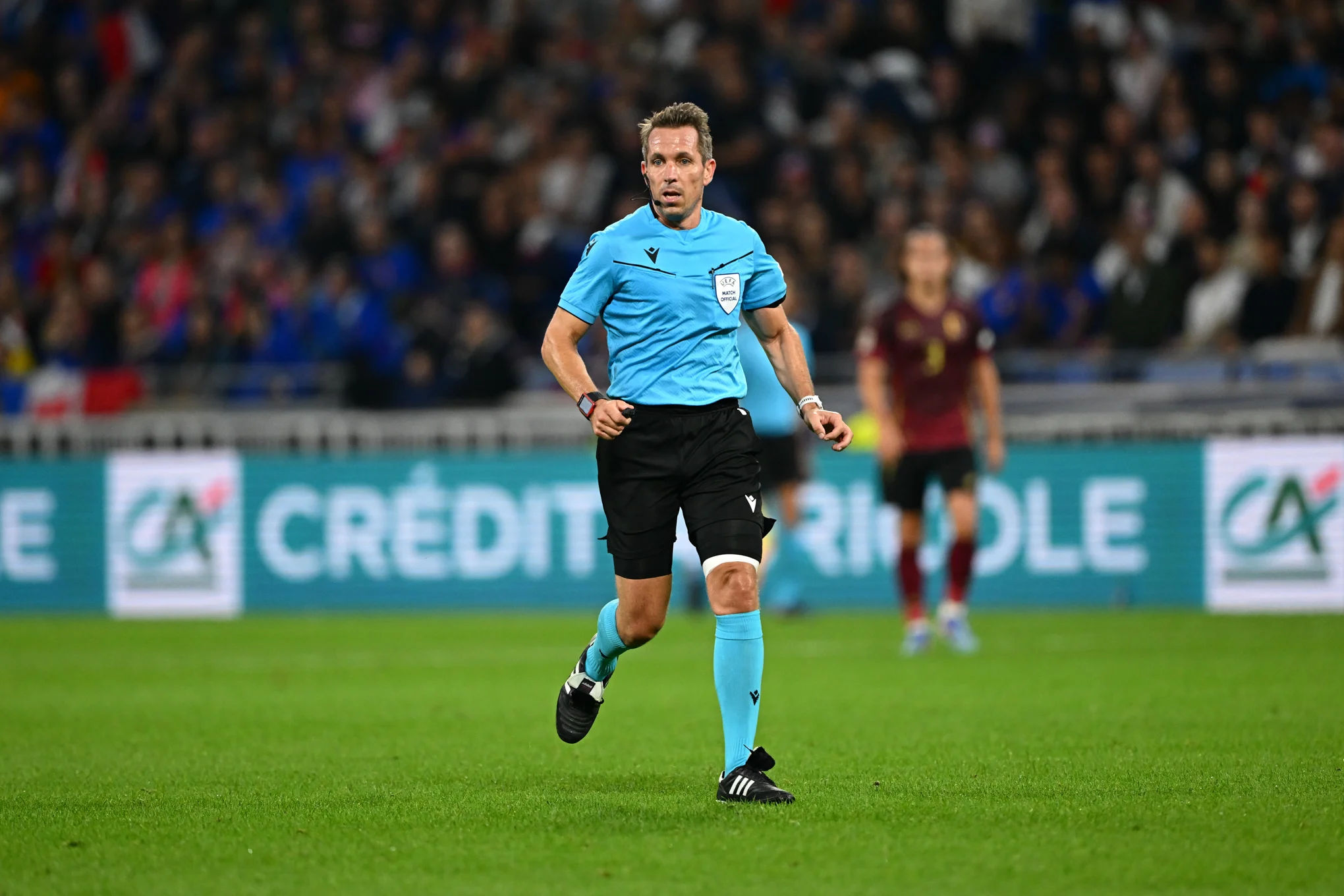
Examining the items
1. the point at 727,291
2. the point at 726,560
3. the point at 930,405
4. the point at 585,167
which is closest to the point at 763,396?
the point at 930,405

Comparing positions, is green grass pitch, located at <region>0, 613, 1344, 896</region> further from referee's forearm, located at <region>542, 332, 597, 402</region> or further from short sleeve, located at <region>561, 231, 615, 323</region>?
short sleeve, located at <region>561, 231, 615, 323</region>

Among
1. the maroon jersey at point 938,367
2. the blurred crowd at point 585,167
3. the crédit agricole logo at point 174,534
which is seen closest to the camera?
the maroon jersey at point 938,367

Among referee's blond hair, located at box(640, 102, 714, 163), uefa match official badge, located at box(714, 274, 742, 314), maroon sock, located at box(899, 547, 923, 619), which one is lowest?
maroon sock, located at box(899, 547, 923, 619)

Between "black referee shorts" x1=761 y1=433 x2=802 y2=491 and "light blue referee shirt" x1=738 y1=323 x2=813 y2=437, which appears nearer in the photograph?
"light blue referee shirt" x1=738 y1=323 x2=813 y2=437

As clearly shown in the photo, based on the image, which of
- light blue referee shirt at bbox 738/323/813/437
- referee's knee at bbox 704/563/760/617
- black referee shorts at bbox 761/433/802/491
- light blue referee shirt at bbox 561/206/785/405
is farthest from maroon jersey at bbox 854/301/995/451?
referee's knee at bbox 704/563/760/617

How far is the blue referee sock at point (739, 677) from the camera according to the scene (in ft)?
20.8

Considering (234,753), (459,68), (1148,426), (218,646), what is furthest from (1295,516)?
(459,68)

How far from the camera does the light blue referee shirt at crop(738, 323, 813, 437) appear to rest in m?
14.5

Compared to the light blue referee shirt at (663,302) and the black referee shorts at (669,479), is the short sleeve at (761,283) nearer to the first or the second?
the light blue referee shirt at (663,302)

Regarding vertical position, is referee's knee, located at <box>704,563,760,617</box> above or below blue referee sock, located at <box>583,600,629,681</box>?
above

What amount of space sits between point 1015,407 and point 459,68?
838 centimetres

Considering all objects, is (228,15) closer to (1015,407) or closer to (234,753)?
(1015,407)

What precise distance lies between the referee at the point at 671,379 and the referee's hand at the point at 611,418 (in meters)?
0.14

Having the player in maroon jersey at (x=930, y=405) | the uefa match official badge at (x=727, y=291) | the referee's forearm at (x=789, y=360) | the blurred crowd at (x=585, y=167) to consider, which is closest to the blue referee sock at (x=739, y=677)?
the referee's forearm at (x=789, y=360)
